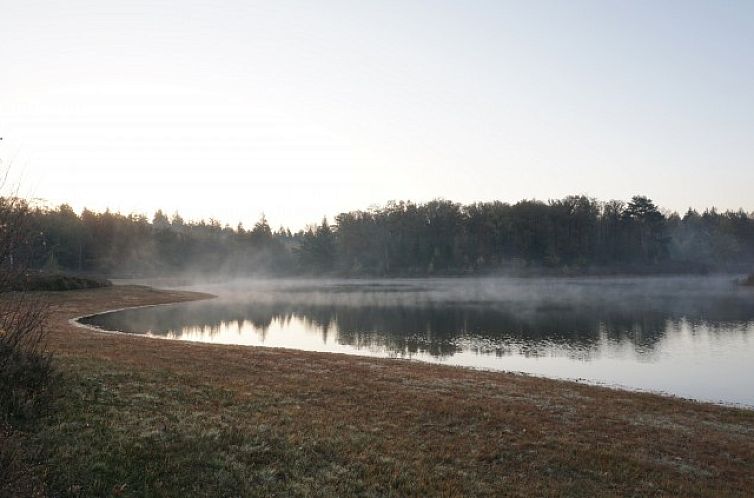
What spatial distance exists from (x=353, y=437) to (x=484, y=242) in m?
144

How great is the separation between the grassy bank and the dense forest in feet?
433

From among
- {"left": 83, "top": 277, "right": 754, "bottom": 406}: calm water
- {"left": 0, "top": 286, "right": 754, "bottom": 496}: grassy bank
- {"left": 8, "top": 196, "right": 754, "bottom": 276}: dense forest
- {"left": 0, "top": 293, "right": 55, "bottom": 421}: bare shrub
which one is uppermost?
{"left": 8, "top": 196, "right": 754, "bottom": 276}: dense forest

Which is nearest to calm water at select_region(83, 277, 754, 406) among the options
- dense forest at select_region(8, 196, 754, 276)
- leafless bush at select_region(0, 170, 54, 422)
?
leafless bush at select_region(0, 170, 54, 422)

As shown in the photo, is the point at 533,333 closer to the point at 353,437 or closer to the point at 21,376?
the point at 353,437

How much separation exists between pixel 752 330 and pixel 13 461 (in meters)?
48.6

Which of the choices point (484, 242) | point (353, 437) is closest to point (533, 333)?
point (353, 437)

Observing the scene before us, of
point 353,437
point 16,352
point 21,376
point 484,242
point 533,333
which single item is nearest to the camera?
point 21,376

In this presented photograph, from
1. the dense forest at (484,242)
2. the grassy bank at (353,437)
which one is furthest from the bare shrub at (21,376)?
the dense forest at (484,242)

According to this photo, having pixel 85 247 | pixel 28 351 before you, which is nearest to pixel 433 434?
pixel 28 351

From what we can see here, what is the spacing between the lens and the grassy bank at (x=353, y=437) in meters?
8.73

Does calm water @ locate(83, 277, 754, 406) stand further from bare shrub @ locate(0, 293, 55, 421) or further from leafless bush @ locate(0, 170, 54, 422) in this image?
leafless bush @ locate(0, 170, 54, 422)

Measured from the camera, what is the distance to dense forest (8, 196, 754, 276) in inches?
5635

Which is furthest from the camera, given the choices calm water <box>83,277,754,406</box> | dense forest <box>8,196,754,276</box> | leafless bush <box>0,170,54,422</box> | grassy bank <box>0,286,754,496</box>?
dense forest <box>8,196,754,276</box>

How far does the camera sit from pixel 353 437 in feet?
38.3
